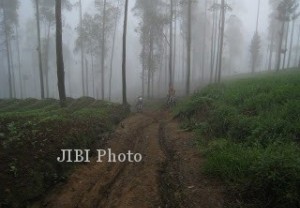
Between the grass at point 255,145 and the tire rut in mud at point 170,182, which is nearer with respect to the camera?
the grass at point 255,145

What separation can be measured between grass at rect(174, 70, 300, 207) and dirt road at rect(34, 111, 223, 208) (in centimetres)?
50

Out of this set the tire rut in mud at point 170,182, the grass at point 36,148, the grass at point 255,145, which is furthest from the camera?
the grass at point 36,148

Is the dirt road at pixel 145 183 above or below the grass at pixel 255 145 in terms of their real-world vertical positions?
below

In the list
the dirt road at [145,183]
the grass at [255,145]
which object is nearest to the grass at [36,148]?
A: the dirt road at [145,183]

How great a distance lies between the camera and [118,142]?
11.2 m

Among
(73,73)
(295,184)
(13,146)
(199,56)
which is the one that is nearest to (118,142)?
(13,146)

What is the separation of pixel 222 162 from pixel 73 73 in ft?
303

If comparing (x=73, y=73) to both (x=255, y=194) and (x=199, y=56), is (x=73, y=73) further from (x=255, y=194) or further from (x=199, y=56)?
(x=255, y=194)

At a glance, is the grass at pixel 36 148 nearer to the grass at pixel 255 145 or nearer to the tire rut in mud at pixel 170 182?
the tire rut in mud at pixel 170 182

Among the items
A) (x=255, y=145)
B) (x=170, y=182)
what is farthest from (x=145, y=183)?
(x=255, y=145)

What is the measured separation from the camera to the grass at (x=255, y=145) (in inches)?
226

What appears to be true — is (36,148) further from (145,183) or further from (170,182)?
(170,182)

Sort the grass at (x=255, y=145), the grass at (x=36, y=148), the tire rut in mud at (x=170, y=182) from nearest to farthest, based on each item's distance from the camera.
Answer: the grass at (x=255, y=145) < the tire rut in mud at (x=170, y=182) < the grass at (x=36, y=148)

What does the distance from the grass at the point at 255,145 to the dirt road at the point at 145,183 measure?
0.50 m
